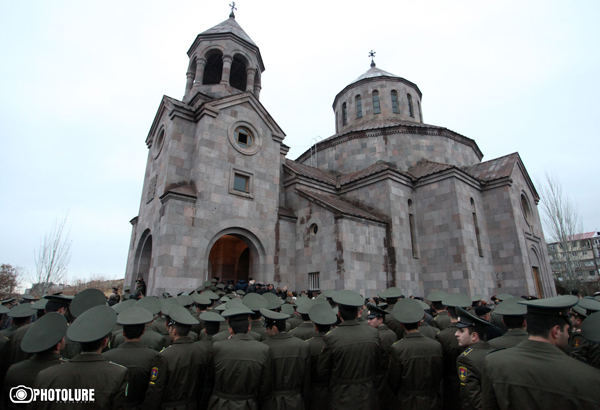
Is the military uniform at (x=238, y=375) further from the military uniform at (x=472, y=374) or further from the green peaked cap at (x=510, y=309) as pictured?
the green peaked cap at (x=510, y=309)

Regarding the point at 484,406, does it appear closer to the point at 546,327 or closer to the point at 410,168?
the point at 546,327

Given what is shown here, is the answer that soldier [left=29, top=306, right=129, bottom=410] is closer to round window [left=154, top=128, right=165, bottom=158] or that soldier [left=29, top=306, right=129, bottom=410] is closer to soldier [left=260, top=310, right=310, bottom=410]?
soldier [left=260, top=310, right=310, bottom=410]

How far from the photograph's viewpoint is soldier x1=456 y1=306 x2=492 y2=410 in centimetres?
319

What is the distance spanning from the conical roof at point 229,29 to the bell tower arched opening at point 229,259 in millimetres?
10842

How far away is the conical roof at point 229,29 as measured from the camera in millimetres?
16578

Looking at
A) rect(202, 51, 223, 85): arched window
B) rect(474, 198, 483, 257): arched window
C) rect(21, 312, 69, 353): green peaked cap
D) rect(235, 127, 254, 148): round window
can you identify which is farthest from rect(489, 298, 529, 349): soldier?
rect(202, 51, 223, 85): arched window

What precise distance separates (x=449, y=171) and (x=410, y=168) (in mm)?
3804

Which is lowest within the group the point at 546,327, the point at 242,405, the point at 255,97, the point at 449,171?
the point at 242,405

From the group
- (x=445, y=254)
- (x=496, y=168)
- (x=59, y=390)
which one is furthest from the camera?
(x=496, y=168)

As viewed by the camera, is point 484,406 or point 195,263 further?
point 195,263

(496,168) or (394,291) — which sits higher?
(496,168)

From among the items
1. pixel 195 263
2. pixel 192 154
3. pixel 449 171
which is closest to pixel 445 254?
pixel 449 171

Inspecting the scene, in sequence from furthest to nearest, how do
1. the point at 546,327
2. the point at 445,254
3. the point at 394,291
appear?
the point at 445,254, the point at 394,291, the point at 546,327

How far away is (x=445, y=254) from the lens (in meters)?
15.6
